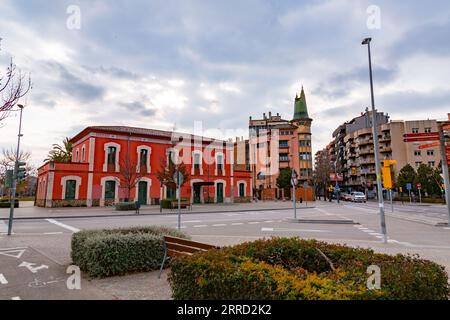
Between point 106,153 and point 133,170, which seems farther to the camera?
point 106,153

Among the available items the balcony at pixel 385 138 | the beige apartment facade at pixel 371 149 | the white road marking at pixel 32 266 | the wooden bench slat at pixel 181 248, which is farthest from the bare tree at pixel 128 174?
the balcony at pixel 385 138

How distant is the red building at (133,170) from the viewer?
107ft

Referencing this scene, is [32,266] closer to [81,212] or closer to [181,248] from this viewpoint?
[181,248]

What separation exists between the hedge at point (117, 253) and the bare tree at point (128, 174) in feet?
87.2

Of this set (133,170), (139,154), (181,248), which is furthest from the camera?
(139,154)

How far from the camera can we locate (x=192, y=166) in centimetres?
4278

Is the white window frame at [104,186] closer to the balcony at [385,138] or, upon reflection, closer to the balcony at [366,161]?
the balcony at [385,138]

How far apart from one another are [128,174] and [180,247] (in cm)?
2813

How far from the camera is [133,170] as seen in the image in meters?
34.2

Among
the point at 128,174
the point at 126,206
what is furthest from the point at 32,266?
the point at 128,174

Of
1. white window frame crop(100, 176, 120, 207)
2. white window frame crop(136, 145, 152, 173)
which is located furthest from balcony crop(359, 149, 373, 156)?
white window frame crop(100, 176, 120, 207)

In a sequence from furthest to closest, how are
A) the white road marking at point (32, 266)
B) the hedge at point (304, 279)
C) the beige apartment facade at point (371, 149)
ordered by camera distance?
the beige apartment facade at point (371, 149) < the white road marking at point (32, 266) < the hedge at point (304, 279)

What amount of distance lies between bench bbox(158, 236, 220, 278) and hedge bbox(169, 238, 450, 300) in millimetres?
1419

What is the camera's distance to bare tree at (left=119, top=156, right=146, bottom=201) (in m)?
32.3
